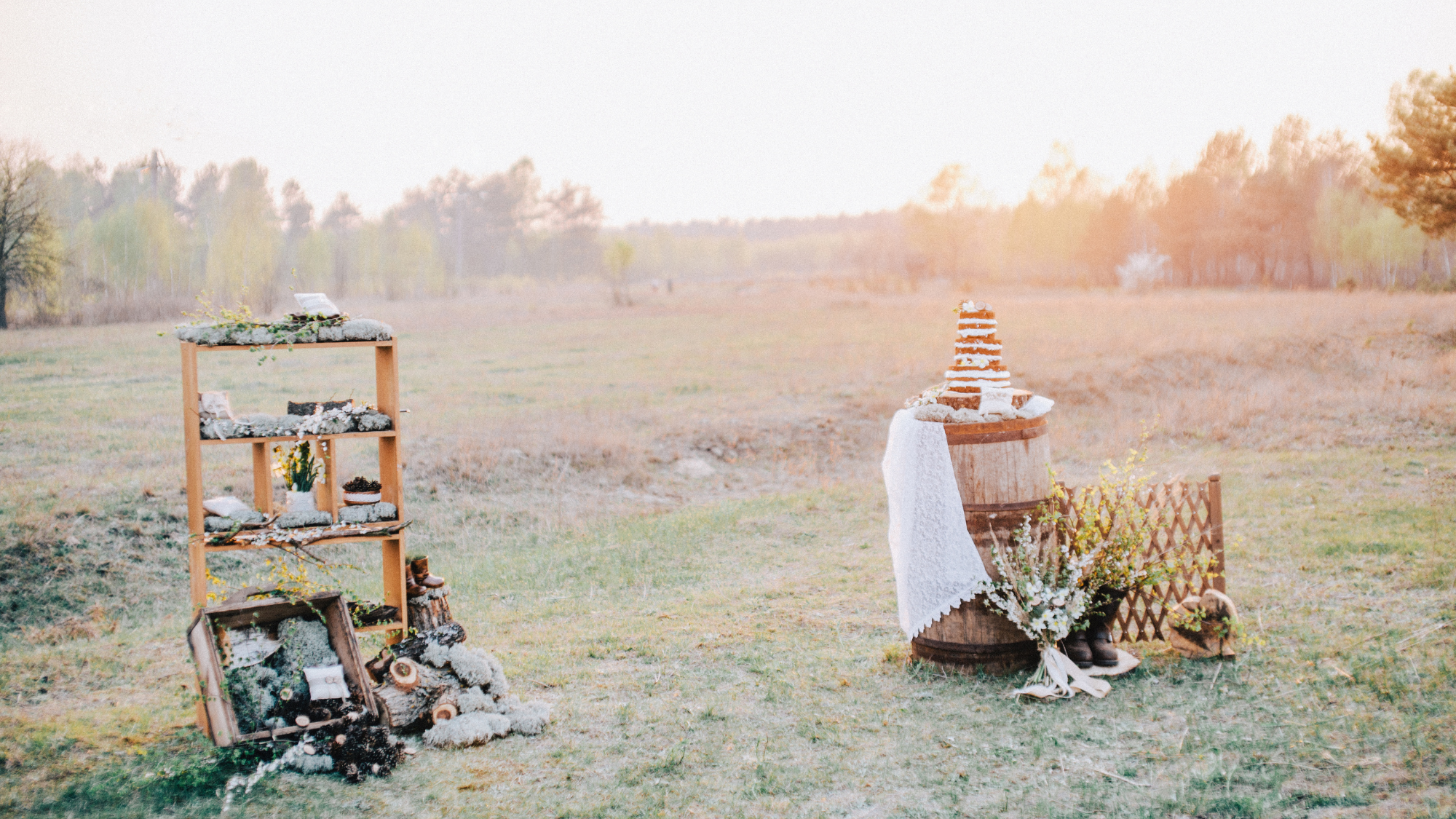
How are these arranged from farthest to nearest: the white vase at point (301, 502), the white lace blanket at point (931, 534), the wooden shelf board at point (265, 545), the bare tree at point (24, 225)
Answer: the bare tree at point (24, 225) < the white lace blanket at point (931, 534) < the white vase at point (301, 502) < the wooden shelf board at point (265, 545)

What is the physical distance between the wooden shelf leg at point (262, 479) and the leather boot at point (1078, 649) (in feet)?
13.7

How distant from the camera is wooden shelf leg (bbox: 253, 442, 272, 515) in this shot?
4.67 metres

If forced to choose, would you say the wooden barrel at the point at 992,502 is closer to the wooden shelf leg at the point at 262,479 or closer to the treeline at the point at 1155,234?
the wooden shelf leg at the point at 262,479

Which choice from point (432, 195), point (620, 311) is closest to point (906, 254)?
point (620, 311)

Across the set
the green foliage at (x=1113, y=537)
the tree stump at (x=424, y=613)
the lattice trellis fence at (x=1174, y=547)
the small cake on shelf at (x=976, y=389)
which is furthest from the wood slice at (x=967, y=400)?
the tree stump at (x=424, y=613)

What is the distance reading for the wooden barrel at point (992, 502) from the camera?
4504mm

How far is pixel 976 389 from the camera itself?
4.65 meters

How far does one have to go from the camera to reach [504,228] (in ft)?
95.3

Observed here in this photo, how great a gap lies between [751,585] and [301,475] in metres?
3.47

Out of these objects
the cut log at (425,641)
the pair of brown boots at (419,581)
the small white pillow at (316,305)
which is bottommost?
the cut log at (425,641)

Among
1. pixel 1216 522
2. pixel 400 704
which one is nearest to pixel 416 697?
pixel 400 704

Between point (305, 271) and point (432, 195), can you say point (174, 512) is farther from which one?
point (432, 195)

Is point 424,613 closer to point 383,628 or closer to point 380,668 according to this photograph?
point 383,628

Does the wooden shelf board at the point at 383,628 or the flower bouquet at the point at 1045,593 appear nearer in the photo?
the wooden shelf board at the point at 383,628
